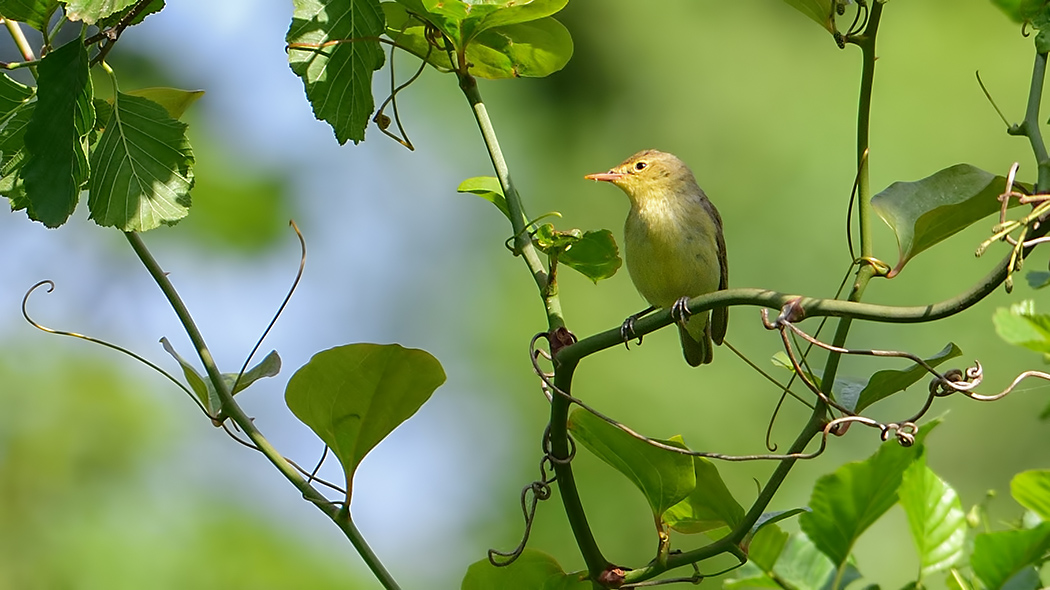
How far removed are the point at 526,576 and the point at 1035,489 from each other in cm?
73

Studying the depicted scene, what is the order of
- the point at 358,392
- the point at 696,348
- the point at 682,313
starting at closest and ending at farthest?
the point at 682,313 < the point at 358,392 < the point at 696,348

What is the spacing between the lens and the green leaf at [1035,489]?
0.71 meters

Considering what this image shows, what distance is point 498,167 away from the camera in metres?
1.34

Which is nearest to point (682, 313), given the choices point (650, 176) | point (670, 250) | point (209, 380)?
point (209, 380)

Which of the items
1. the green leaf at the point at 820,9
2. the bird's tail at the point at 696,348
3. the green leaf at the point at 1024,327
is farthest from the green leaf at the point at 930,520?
the bird's tail at the point at 696,348

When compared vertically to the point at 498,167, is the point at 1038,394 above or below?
below

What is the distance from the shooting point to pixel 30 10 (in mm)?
1183

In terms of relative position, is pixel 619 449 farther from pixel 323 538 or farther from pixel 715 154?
pixel 715 154

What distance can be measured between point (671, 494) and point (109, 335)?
5201 millimetres

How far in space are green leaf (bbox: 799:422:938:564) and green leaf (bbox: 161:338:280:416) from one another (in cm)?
82

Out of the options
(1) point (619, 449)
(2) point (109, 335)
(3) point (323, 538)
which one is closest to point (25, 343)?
(2) point (109, 335)

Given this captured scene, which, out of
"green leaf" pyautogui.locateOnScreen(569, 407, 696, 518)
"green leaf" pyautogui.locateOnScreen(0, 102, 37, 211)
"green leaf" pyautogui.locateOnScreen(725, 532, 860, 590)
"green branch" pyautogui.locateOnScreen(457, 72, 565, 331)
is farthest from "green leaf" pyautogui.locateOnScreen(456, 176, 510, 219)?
"green leaf" pyautogui.locateOnScreen(725, 532, 860, 590)

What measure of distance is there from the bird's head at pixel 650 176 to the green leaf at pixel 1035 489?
223cm

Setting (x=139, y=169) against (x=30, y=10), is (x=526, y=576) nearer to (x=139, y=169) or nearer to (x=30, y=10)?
(x=139, y=169)
